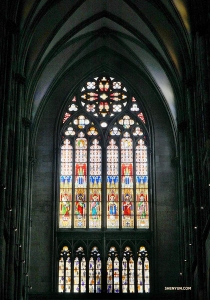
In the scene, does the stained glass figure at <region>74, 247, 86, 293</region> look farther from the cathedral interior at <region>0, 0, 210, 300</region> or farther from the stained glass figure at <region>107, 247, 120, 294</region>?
the stained glass figure at <region>107, 247, 120, 294</region>

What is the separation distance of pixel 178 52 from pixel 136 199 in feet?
29.3

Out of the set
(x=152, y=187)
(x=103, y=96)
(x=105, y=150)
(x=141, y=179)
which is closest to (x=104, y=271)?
(x=152, y=187)

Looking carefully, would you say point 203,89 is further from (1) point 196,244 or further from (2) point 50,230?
(2) point 50,230

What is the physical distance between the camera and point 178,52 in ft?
123

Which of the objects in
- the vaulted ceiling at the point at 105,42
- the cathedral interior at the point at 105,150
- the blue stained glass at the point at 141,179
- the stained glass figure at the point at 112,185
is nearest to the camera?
the cathedral interior at the point at 105,150

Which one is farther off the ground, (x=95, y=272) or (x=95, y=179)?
(x=95, y=179)

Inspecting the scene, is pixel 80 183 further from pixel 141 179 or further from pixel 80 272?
pixel 80 272

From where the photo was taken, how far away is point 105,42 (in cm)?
4316

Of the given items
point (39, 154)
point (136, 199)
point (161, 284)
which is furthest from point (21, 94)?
point (161, 284)

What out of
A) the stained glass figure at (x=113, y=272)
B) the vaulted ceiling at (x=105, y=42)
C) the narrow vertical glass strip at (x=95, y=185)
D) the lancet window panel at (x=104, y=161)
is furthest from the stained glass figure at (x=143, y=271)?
the vaulted ceiling at (x=105, y=42)

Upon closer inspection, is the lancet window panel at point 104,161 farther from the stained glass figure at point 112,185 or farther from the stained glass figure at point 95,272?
the stained glass figure at point 95,272

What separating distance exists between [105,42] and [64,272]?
13.7 metres

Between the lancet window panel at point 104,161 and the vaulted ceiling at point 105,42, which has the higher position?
the vaulted ceiling at point 105,42

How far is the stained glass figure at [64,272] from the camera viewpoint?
129 ft
